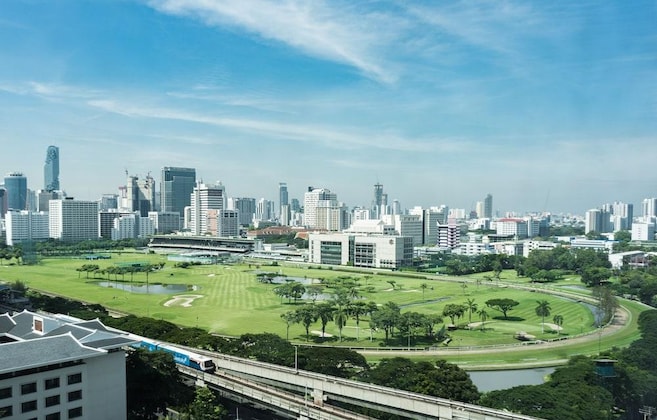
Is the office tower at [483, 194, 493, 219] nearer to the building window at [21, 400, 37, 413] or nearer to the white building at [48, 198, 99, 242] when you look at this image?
the white building at [48, 198, 99, 242]

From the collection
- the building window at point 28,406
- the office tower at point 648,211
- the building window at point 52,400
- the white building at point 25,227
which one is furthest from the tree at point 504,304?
the white building at point 25,227

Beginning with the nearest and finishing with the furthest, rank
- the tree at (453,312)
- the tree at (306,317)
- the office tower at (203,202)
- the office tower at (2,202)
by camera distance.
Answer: the tree at (306,317)
the tree at (453,312)
the office tower at (203,202)
the office tower at (2,202)

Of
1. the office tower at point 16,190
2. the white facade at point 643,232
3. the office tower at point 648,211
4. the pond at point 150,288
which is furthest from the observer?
the office tower at point 16,190

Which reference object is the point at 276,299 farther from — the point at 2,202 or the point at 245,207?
the point at 245,207

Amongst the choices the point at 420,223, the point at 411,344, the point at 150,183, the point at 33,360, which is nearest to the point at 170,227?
the point at 150,183

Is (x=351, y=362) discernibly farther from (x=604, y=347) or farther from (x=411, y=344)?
(x=604, y=347)

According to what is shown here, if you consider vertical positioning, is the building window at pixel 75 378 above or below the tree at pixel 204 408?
above

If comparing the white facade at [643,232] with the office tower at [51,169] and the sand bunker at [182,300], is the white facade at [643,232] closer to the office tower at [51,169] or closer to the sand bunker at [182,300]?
the sand bunker at [182,300]
